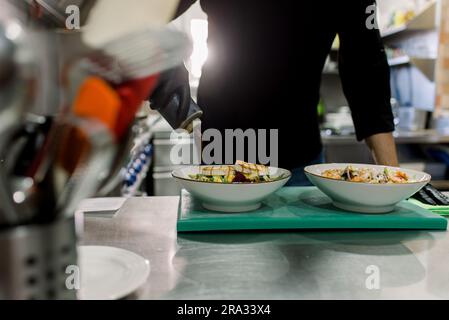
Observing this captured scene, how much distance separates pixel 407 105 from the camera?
3.92 m

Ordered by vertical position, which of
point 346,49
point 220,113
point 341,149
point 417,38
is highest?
point 417,38

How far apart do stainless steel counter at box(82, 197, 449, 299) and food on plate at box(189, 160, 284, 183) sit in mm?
126

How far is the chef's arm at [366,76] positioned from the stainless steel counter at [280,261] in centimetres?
65

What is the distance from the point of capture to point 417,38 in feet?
12.1

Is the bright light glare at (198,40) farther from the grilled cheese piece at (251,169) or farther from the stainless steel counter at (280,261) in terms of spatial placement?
the stainless steel counter at (280,261)

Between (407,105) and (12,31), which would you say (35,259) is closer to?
(12,31)

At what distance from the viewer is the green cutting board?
89 cm

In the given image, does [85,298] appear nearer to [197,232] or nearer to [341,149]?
[197,232]

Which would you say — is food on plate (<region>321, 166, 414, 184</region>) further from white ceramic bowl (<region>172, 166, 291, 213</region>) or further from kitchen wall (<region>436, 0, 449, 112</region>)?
kitchen wall (<region>436, 0, 449, 112</region>)

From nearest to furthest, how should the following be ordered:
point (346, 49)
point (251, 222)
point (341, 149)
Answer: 1. point (251, 222)
2. point (346, 49)
3. point (341, 149)

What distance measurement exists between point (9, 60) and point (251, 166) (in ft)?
2.37

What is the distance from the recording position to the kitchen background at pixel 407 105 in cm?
313

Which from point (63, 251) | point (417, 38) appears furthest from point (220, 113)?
point (417, 38)

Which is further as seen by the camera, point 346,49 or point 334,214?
point 346,49
